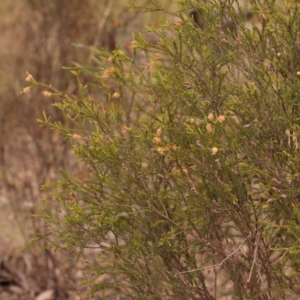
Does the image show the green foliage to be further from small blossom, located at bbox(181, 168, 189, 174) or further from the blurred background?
the blurred background

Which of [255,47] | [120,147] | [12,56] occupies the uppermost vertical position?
[255,47]

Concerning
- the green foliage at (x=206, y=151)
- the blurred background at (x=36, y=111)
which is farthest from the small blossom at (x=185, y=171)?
the blurred background at (x=36, y=111)

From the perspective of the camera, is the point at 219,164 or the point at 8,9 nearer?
the point at 219,164

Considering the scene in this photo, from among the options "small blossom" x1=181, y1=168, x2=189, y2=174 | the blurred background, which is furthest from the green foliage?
the blurred background

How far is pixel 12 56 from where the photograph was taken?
7.34 meters

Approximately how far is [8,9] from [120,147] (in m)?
6.48

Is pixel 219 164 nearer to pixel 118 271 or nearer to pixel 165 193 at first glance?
pixel 165 193

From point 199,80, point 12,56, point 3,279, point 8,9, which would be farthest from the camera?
point 8,9

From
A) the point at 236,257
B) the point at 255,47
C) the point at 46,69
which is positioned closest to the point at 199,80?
the point at 255,47

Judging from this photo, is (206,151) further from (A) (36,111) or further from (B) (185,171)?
(A) (36,111)

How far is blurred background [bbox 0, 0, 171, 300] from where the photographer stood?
17.2 ft

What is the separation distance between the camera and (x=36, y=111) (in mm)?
6270

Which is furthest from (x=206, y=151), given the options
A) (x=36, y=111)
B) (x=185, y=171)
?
(x=36, y=111)

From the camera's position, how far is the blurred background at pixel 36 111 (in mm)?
5238
